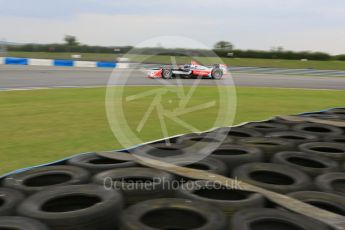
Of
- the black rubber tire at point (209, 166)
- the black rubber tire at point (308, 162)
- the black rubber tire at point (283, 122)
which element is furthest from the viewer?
the black rubber tire at point (283, 122)

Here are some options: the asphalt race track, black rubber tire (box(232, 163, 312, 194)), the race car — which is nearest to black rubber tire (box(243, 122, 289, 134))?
black rubber tire (box(232, 163, 312, 194))

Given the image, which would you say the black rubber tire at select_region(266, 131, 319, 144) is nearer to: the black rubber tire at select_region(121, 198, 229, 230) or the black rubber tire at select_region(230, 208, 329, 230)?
the black rubber tire at select_region(230, 208, 329, 230)

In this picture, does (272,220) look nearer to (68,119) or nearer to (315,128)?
(315,128)

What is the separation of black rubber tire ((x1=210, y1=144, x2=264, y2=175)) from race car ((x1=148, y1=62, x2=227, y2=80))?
14000 millimetres

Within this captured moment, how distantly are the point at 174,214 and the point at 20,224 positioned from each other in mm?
1004

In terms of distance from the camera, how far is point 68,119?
7.65m

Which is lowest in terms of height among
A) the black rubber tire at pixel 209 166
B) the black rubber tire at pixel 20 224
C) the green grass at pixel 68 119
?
the green grass at pixel 68 119

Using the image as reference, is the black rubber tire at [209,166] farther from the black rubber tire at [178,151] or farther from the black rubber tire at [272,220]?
the black rubber tire at [272,220]

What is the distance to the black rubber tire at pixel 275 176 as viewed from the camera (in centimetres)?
297

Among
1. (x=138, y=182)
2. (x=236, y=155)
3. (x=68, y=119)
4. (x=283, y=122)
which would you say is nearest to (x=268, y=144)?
(x=236, y=155)

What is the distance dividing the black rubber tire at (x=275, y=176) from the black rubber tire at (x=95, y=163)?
1073mm

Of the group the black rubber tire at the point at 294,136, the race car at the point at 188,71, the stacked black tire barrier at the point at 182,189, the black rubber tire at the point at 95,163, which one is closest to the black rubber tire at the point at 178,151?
the stacked black tire barrier at the point at 182,189

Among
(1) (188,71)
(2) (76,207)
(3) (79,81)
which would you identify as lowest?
(2) (76,207)

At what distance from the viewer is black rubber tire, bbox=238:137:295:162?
407cm
